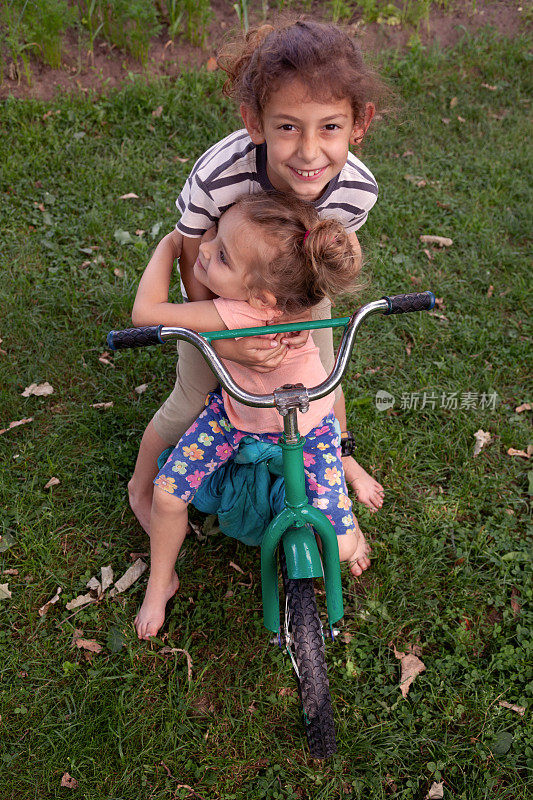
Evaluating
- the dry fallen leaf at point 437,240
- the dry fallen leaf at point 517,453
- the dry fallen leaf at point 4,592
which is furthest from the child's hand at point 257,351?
the dry fallen leaf at point 437,240

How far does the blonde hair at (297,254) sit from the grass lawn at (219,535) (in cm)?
133

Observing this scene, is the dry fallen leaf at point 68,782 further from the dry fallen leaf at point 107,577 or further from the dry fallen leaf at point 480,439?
the dry fallen leaf at point 480,439

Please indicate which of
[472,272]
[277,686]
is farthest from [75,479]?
[472,272]

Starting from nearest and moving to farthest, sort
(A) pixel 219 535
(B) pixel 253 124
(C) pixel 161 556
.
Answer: (B) pixel 253 124 < (C) pixel 161 556 < (A) pixel 219 535

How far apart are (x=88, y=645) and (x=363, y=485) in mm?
1350

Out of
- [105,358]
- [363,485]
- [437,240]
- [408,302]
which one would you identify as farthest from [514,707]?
[437,240]

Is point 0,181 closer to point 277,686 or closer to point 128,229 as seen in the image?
point 128,229

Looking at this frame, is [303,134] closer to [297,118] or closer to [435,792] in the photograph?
[297,118]

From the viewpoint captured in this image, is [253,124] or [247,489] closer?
[253,124]

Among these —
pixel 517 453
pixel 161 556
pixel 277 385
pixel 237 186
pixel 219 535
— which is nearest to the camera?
pixel 237 186

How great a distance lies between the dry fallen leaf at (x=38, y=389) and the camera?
3600 millimetres

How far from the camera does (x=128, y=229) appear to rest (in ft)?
14.9

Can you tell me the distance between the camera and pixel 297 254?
208cm

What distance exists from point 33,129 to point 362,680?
4173 mm
